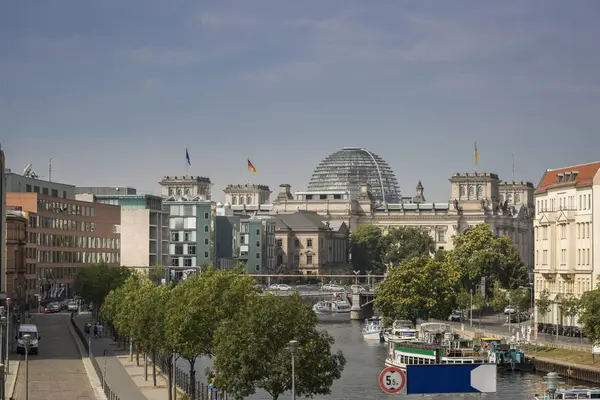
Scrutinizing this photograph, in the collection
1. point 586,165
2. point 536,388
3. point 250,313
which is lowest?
point 536,388

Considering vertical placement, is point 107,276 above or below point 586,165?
below

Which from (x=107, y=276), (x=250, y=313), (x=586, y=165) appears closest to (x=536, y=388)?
(x=250, y=313)

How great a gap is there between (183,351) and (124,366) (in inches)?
818

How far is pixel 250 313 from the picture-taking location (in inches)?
2778

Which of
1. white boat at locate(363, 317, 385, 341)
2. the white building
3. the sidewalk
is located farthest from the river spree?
the white building

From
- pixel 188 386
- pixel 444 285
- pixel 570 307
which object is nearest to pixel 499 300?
pixel 444 285

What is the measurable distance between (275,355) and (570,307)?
5838cm

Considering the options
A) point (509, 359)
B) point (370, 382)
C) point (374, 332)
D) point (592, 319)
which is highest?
point (592, 319)

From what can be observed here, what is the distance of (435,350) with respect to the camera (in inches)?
3925

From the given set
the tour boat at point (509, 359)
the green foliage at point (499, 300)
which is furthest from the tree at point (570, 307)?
the green foliage at point (499, 300)

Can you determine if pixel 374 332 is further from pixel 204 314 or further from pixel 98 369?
pixel 204 314

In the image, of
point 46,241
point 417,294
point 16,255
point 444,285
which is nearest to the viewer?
point 417,294

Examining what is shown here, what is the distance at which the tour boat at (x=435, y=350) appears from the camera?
101 meters

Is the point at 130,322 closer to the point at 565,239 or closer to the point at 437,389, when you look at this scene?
the point at 565,239
